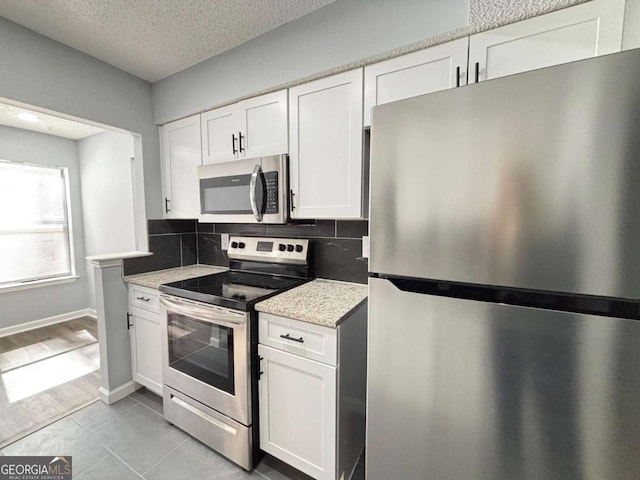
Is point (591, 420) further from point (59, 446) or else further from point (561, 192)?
point (59, 446)

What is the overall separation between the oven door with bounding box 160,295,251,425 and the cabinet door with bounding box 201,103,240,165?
3.41 feet

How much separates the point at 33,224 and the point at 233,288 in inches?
137

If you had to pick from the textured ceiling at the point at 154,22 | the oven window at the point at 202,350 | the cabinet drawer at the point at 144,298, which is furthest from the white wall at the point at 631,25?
the cabinet drawer at the point at 144,298

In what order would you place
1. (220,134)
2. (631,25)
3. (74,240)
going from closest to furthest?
(631,25), (220,134), (74,240)

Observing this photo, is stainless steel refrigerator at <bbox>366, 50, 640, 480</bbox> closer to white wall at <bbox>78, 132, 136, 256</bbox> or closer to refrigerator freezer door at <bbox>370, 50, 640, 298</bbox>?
refrigerator freezer door at <bbox>370, 50, 640, 298</bbox>

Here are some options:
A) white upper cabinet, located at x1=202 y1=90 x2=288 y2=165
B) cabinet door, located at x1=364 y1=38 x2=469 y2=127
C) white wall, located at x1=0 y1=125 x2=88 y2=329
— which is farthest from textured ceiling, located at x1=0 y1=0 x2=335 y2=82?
white wall, located at x1=0 y1=125 x2=88 y2=329

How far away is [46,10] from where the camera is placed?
1.42 m

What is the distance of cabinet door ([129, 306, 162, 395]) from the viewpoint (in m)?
1.92

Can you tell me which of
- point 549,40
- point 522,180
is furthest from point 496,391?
point 549,40

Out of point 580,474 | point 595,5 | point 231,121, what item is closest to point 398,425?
point 580,474

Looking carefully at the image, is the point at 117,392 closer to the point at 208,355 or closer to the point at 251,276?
the point at 208,355

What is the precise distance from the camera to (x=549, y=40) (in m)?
1.01

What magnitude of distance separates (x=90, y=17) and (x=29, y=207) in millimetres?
3041

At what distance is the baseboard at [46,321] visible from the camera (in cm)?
310
